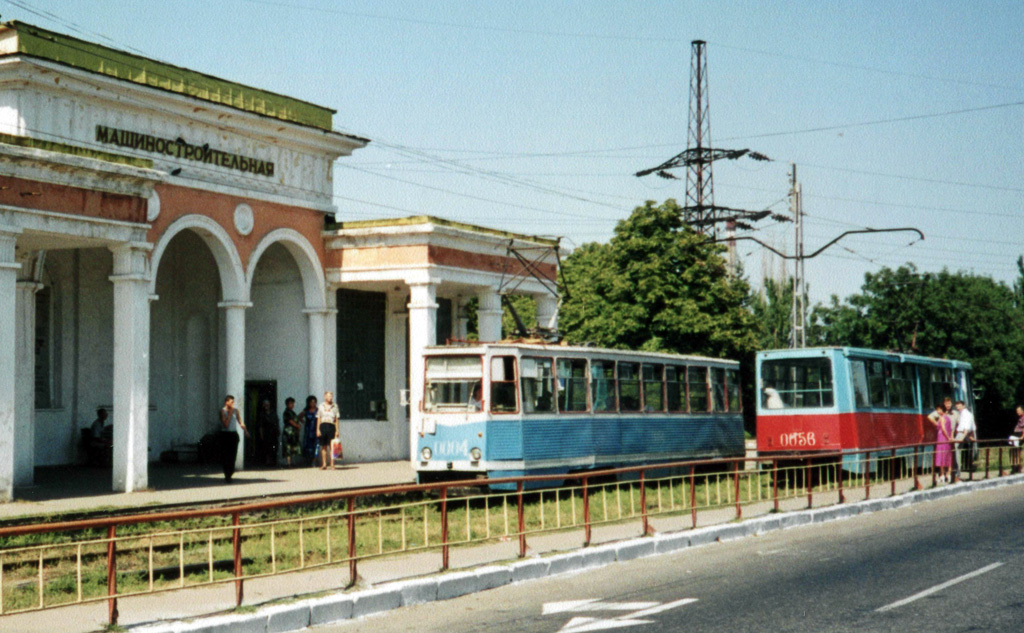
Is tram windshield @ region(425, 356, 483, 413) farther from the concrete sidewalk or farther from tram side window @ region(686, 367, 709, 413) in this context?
tram side window @ region(686, 367, 709, 413)

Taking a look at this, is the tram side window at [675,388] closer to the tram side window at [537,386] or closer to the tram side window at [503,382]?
the tram side window at [537,386]

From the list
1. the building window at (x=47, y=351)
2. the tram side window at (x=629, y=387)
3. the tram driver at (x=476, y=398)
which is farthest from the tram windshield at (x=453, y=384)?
the building window at (x=47, y=351)

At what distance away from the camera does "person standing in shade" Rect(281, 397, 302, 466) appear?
A: 2832cm

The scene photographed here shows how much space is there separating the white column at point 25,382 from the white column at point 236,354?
438 centimetres

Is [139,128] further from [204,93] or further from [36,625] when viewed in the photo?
[36,625]

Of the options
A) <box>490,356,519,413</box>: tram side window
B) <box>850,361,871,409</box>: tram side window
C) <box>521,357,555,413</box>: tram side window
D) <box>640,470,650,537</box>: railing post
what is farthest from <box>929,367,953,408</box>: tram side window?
<box>640,470,650,537</box>: railing post

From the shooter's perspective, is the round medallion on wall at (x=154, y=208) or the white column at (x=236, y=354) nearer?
the round medallion on wall at (x=154, y=208)

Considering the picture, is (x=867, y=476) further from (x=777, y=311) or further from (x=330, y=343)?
(x=777, y=311)

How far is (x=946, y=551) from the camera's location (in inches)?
543

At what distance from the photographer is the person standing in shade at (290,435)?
92.9ft

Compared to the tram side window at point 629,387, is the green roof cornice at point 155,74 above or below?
above

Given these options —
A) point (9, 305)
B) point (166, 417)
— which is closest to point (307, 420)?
point (166, 417)

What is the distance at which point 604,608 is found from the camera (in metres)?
10.5

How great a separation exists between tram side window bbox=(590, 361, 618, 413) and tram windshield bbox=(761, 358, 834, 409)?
5.39 m
